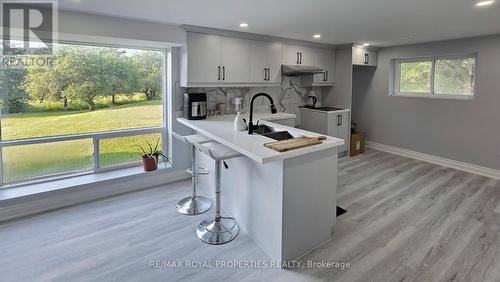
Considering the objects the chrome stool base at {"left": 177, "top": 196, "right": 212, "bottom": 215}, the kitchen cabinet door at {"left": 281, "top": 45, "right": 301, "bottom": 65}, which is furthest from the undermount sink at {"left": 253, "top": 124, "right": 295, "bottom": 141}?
the kitchen cabinet door at {"left": 281, "top": 45, "right": 301, "bottom": 65}

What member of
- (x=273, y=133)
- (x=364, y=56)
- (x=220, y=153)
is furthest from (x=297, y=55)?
(x=220, y=153)

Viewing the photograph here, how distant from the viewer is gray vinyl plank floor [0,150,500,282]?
2115 mm

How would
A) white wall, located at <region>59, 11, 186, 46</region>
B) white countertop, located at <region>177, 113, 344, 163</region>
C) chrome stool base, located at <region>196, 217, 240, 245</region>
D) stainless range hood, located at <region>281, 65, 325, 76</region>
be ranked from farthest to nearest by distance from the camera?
stainless range hood, located at <region>281, 65, 325, 76</region>
white wall, located at <region>59, 11, 186, 46</region>
chrome stool base, located at <region>196, 217, 240, 245</region>
white countertop, located at <region>177, 113, 344, 163</region>

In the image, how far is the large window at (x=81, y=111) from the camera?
3.11 meters

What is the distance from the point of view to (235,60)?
4039 millimetres

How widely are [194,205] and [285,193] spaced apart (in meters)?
1.39

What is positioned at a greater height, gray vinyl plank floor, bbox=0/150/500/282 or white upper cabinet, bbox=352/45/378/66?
white upper cabinet, bbox=352/45/378/66

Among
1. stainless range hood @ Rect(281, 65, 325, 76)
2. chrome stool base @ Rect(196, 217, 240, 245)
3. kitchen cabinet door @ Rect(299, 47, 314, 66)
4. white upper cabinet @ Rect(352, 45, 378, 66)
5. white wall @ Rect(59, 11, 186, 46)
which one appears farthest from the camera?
white upper cabinet @ Rect(352, 45, 378, 66)

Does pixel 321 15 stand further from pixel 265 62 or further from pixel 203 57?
pixel 203 57

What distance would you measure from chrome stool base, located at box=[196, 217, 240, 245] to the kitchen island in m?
0.11

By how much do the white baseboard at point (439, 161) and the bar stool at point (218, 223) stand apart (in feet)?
13.2

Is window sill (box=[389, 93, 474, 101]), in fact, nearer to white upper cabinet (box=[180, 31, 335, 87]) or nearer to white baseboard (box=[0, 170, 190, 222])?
white upper cabinet (box=[180, 31, 335, 87])

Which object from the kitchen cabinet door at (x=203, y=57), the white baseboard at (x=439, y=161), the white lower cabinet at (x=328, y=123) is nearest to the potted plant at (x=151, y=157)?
the kitchen cabinet door at (x=203, y=57)

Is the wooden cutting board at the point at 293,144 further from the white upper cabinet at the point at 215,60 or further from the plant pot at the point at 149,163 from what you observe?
the plant pot at the point at 149,163
